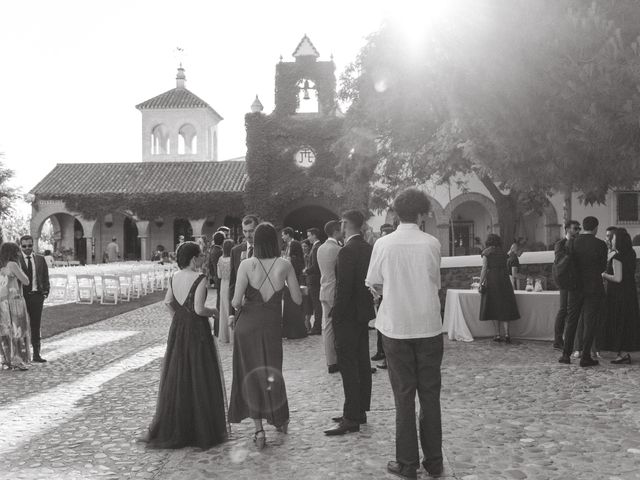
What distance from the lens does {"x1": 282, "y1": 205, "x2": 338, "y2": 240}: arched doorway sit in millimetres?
34094

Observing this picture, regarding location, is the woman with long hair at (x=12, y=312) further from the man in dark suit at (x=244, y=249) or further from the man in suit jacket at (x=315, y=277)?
the man in suit jacket at (x=315, y=277)

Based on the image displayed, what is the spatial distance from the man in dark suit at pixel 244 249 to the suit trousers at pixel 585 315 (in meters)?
3.74

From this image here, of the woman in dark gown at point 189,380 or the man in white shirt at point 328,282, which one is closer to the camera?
the woman in dark gown at point 189,380

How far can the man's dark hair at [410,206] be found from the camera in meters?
4.19

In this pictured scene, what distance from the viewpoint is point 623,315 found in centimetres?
774

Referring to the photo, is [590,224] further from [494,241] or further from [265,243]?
[265,243]

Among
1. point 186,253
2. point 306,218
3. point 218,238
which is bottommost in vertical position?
point 186,253

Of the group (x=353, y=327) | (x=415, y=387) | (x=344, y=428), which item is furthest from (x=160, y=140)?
(x=415, y=387)

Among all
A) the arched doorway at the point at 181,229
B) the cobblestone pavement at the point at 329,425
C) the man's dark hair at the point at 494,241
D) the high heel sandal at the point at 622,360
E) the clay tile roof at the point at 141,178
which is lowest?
the cobblestone pavement at the point at 329,425

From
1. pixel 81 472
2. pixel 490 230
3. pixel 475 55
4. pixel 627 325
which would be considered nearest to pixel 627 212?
pixel 490 230

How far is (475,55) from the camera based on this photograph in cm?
679

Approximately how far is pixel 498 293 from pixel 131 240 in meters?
30.3

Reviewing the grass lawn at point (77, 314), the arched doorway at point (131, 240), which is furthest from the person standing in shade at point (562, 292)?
the arched doorway at point (131, 240)

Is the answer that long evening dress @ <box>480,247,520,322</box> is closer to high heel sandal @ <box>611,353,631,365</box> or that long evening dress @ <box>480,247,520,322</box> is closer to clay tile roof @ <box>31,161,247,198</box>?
high heel sandal @ <box>611,353,631,365</box>
